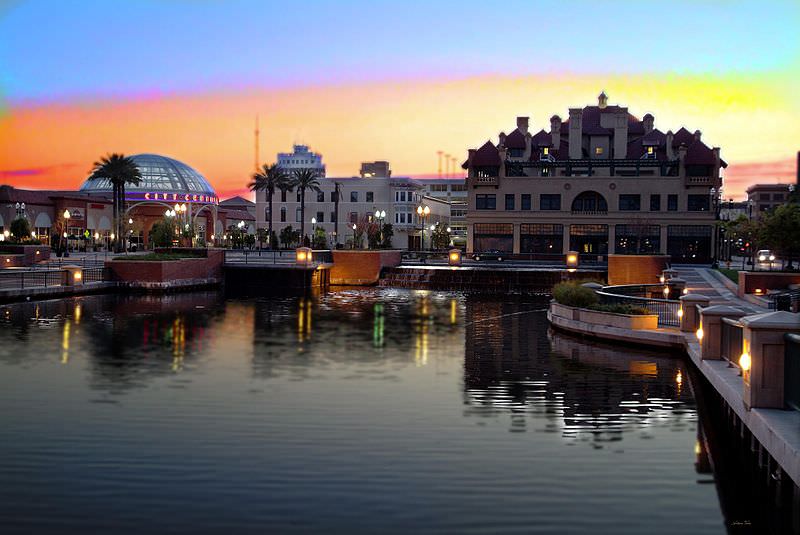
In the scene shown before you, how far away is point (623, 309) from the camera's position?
3359 cm

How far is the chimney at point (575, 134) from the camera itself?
10556 centimetres

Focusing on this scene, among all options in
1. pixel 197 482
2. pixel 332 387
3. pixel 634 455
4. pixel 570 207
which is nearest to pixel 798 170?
pixel 634 455

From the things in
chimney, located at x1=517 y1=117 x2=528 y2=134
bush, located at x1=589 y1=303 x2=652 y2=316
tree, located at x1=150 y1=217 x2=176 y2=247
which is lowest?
bush, located at x1=589 y1=303 x2=652 y2=316

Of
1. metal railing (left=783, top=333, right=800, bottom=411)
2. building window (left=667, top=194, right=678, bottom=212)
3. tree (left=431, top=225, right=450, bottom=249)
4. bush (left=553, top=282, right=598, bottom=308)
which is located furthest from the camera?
tree (left=431, top=225, right=450, bottom=249)

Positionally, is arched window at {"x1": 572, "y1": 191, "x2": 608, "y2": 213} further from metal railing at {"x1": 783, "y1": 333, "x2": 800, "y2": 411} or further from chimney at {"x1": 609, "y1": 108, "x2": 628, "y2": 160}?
metal railing at {"x1": 783, "y1": 333, "x2": 800, "y2": 411}

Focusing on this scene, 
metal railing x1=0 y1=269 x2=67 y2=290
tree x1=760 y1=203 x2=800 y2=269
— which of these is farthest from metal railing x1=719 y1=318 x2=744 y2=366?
metal railing x1=0 y1=269 x2=67 y2=290

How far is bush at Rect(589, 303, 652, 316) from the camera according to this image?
32.9 metres

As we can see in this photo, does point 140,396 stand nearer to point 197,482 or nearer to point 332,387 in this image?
point 332,387

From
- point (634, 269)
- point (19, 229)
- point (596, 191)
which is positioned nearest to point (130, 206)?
point (19, 229)

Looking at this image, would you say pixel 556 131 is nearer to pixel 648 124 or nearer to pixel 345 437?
pixel 648 124

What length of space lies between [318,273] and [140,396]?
50.6 metres

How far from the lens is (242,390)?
2383cm

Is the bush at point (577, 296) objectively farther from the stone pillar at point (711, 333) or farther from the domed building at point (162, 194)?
the domed building at point (162, 194)

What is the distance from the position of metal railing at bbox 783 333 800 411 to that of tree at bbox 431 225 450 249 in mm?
132676
